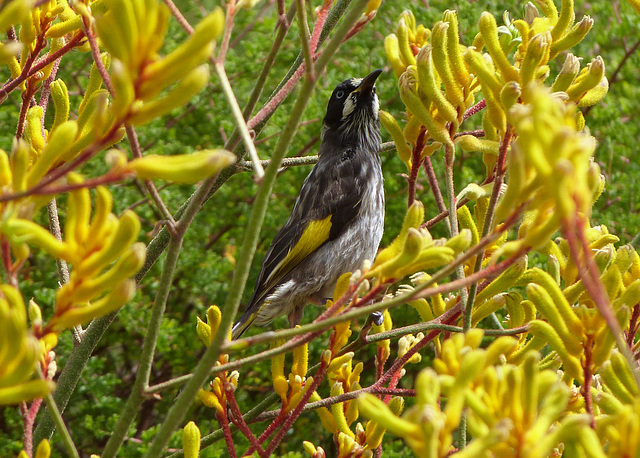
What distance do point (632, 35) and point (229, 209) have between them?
4.59ft

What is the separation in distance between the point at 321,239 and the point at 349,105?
60 cm

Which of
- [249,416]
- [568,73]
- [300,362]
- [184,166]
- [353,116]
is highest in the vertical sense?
[184,166]

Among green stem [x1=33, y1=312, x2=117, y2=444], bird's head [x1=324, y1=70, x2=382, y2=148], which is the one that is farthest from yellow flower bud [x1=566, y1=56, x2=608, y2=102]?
bird's head [x1=324, y1=70, x2=382, y2=148]

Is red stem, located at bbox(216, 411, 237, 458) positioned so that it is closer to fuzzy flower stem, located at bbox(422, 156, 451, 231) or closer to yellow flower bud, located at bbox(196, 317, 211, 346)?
yellow flower bud, located at bbox(196, 317, 211, 346)

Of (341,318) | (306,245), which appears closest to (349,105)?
(306,245)

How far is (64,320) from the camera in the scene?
2.07ft

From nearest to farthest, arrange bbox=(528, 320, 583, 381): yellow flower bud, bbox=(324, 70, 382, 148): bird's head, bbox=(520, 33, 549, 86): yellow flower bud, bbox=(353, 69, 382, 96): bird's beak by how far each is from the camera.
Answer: bbox=(528, 320, 583, 381): yellow flower bud < bbox=(520, 33, 549, 86): yellow flower bud < bbox=(353, 69, 382, 96): bird's beak < bbox=(324, 70, 382, 148): bird's head

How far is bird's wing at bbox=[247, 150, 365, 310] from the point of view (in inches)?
90.7

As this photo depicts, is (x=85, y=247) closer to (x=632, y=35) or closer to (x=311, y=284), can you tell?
(x=311, y=284)

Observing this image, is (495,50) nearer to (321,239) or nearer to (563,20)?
(563,20)

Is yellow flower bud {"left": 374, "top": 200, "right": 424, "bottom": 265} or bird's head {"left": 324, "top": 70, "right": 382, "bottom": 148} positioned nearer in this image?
yellow flower bud {"left": 374, "top": 200, "right": 424, "bottom": 265}

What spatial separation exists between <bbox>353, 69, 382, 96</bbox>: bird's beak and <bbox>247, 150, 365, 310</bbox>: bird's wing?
257mm

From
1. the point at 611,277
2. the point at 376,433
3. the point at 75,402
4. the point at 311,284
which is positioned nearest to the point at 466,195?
the point at 611,277

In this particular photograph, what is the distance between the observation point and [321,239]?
2373 millimetres
